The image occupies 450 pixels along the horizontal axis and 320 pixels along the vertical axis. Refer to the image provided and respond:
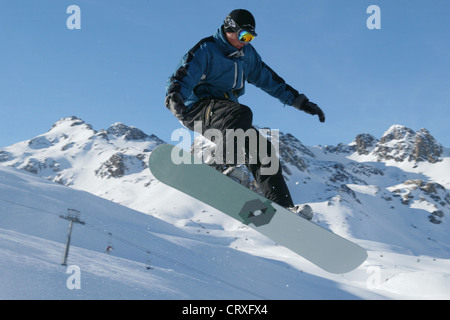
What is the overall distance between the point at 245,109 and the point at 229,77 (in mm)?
611

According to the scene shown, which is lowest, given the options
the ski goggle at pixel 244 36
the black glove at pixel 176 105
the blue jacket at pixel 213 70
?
the black glove at pixel 176 105

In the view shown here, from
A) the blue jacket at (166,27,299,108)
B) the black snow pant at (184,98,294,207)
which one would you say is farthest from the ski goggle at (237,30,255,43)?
the black snow pant at (184,98,294,207)

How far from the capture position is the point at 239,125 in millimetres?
4062

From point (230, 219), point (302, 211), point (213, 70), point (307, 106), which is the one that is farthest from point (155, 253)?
point (230, 219)

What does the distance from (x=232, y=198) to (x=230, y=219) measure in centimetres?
6646

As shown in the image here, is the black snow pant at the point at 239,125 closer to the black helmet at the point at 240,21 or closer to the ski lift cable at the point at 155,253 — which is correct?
the black helmet at the point at 240,21

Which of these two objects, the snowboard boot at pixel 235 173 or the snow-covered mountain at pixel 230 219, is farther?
the snow-covered mountain at pixel 230 219

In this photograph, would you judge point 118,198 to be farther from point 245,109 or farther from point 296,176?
point 245,109

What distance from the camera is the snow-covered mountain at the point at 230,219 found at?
23.5m

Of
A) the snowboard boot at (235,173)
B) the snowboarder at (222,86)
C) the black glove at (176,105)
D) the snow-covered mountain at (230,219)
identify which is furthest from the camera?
the snow-covered mountain at (230,219)

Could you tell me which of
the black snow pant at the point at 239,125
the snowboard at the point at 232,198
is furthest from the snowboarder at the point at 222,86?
the snowboard at the point at 232,198

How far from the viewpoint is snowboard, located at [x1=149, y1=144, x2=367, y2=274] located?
432 centimetres

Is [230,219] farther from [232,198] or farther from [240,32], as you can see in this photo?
[240,32]

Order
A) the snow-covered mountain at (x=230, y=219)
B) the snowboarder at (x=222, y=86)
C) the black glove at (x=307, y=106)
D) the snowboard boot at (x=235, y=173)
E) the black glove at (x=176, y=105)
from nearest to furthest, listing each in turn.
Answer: the black glove at (x=176, y=105) → the snowboarder at (x=222, y=86) → the snowboard boot at (x=235, y=173) → the black glove at (x=307, y=106) → the snow-covered mountain at (x=230, y=219)
